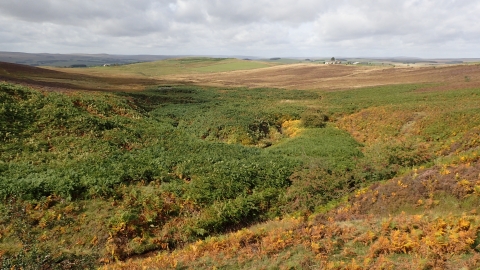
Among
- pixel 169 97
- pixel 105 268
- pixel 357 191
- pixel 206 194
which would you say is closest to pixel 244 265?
pixel 105 268

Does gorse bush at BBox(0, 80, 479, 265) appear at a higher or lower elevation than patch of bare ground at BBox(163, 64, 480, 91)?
lower

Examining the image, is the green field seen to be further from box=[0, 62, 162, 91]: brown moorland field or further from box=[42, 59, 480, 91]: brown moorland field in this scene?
box=[0, 62, 162, 91]: brown moorland field

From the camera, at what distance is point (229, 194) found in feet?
49.6

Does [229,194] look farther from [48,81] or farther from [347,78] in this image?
[347,78]

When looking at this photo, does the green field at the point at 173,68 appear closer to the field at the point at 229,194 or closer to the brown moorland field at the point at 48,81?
the brown moorland field at the point at 48,81

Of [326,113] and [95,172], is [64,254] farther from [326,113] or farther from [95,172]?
[326,113]

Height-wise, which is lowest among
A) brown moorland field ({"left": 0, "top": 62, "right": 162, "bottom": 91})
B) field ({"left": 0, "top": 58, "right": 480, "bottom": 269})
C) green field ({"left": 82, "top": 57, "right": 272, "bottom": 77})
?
field ({"left": 0, "top": 58, "right": 480, "bottom": 269})

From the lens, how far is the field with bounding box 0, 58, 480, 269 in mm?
9250

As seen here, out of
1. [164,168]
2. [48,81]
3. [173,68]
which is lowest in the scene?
[164,168]

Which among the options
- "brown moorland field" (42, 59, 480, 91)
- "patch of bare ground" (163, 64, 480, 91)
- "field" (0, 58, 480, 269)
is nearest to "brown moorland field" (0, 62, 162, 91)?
"brown moorland field" (42, 59, 480, 91)

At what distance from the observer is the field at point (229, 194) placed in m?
→ 9.25

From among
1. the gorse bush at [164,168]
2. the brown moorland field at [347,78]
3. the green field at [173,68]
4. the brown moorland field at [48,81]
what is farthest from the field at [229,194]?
the green field at [173,68]

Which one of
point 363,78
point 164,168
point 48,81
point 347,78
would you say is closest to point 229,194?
point 164,168

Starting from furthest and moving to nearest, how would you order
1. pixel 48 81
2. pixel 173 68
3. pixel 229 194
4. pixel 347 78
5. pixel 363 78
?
pixel 173 68 → pixel 347 78 → pixel 363 78 → pixel 48 81 → pixel 229 194
